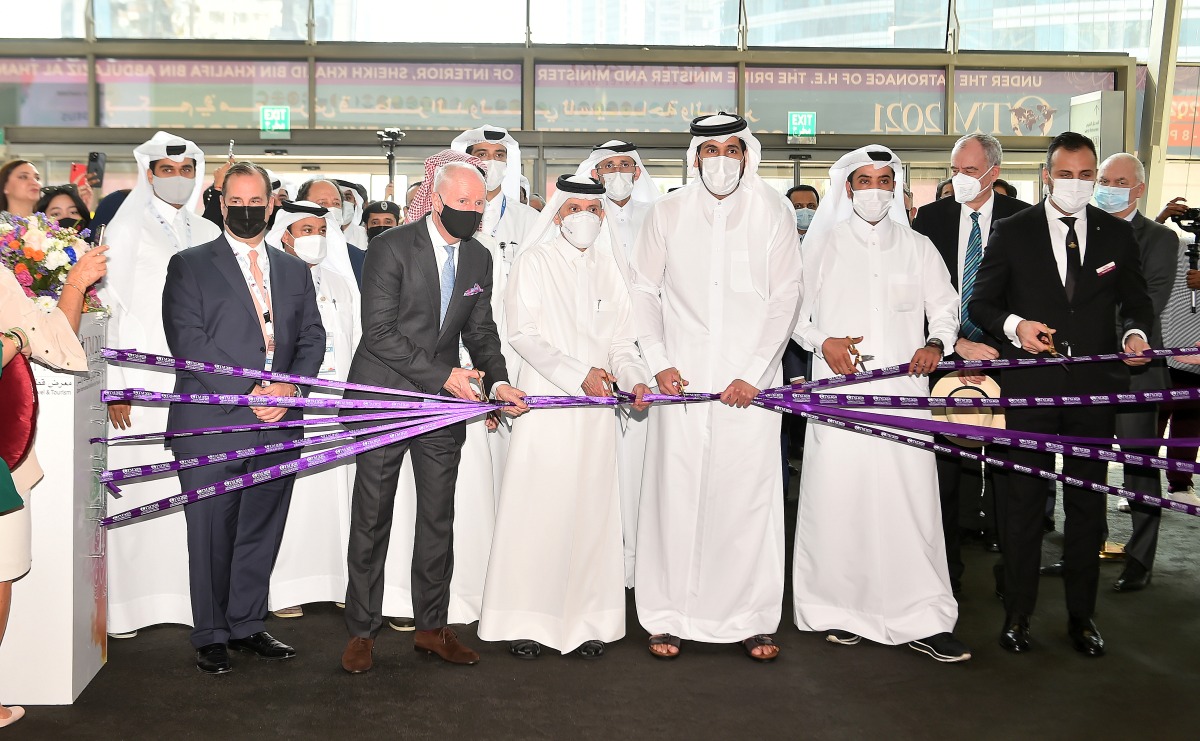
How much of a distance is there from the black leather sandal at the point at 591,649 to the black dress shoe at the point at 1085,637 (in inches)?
74.8

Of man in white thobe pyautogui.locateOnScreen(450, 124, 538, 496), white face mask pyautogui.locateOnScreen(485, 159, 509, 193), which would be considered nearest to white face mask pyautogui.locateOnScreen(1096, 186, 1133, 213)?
man in white thobe pyautogui.locateOnScreen(450, 124, 538, 496)

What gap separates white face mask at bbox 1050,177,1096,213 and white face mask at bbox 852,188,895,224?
2.14ft

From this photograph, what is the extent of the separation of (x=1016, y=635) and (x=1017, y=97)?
29.7 feet

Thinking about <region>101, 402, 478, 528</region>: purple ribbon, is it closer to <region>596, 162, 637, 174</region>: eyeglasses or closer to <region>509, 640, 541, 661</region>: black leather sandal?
<region>509, 640, 541, 661</region>: black leather sandal

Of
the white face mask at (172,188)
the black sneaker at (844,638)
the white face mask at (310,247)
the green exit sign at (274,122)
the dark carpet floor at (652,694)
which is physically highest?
the green exit sign at (274,122)

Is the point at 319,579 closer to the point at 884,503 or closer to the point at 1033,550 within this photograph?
the point at 884,503

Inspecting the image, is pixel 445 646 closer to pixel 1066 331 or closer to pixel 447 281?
pixel 447 281

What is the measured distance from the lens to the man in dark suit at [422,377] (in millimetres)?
→ 4137

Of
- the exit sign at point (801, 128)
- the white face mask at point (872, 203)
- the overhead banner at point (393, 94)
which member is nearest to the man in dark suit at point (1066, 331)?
the white face mask at point (872, 203)

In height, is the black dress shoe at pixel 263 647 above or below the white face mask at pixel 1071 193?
below

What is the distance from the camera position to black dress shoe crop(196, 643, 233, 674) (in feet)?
13.5

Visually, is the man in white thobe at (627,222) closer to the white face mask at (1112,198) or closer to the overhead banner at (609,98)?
the white face mask at (1112,198)

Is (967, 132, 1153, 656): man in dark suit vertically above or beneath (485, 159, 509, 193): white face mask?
beneath

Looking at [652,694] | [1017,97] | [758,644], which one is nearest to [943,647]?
[758,644]
